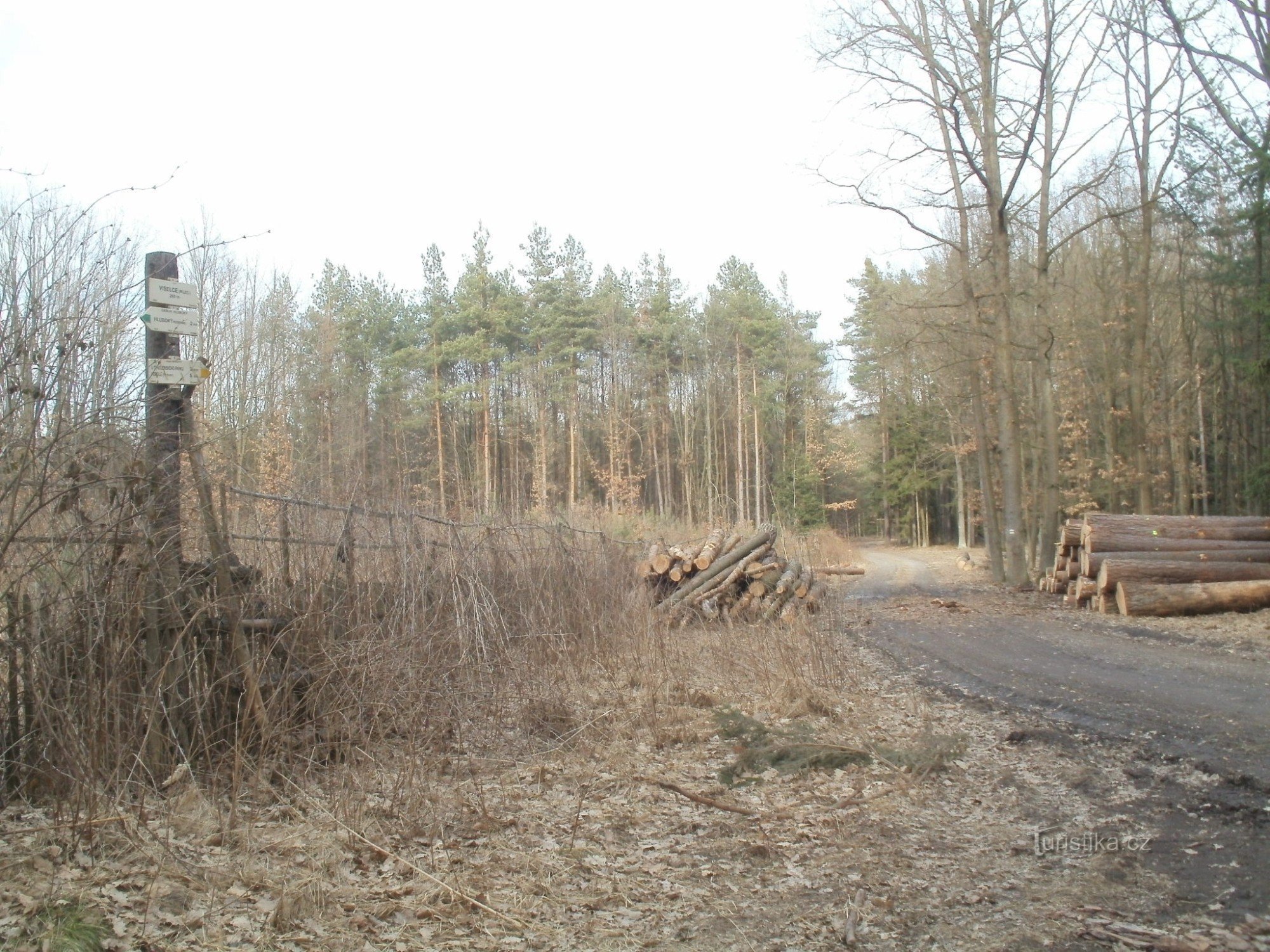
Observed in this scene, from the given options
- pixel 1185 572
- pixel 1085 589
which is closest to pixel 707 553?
pixel 1085 589

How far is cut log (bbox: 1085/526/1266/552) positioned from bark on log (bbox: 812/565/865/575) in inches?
340

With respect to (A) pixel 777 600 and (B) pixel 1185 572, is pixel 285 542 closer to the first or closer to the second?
(A) pixel 777 600

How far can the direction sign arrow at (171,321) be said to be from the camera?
15.9ft

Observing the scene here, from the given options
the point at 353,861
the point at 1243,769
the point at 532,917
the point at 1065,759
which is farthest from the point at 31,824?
the point at 1243,769

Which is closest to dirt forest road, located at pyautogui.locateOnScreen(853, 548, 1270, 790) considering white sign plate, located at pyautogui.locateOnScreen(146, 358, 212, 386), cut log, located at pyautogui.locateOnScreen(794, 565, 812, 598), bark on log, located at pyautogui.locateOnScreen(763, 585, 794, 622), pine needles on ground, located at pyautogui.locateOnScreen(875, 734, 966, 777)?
pine needles on ground, located at pyautogui.locateOnScreen(875, 734, 966, 777)

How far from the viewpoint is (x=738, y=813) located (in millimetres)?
5031

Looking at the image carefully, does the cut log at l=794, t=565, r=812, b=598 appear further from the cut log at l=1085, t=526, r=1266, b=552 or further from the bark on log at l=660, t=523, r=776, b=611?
the cut log at l=1085, t=526, r=1266, b=552

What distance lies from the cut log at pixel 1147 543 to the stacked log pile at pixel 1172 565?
0.01 m

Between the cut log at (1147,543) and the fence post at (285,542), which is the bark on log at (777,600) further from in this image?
the fence post at (285,542)

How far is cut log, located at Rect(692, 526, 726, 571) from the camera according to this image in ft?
49.2

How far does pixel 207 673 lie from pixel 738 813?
3077 mm

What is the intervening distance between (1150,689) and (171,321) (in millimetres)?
7970

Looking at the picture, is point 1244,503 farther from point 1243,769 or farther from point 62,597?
point 62,597

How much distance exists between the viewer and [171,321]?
494 centimetres
